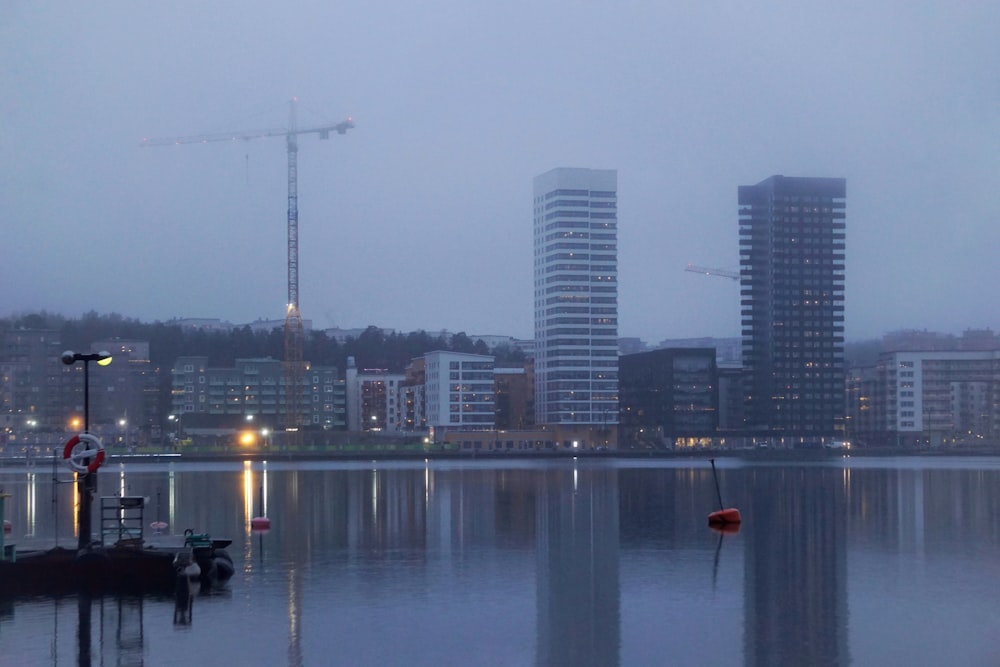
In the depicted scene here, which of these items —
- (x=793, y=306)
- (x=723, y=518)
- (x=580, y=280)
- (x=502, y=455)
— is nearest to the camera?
(x=723, y=518)

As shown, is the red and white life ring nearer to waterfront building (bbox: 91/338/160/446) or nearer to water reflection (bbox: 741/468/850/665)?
water reflection (bbox: 741/468/850/665)

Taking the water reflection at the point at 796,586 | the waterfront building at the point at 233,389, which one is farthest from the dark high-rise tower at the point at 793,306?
the water reflection at the point at 796,586

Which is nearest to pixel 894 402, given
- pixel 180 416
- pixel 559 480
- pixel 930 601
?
pixel 180 416

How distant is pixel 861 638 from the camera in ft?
61.5

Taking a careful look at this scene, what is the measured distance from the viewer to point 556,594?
22812 millimetres

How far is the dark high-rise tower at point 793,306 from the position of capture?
17388 centimetres

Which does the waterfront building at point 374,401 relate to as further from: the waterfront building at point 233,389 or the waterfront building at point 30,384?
the waterfront building at point 30,384

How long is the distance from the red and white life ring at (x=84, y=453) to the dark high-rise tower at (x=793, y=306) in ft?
509

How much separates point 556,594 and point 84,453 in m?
9.71

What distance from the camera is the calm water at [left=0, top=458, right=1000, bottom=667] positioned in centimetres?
1761

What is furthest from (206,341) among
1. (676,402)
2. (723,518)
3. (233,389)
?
(723,518)

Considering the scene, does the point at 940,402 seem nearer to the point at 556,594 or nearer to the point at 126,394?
the point at 126,394

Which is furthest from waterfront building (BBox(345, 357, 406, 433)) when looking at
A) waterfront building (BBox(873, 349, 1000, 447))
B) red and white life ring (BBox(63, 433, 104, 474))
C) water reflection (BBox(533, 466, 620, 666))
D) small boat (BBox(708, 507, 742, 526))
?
red and white life ring (BBox(63, 433, 104, 474))

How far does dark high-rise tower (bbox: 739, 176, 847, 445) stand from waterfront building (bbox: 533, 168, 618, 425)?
22474mm
